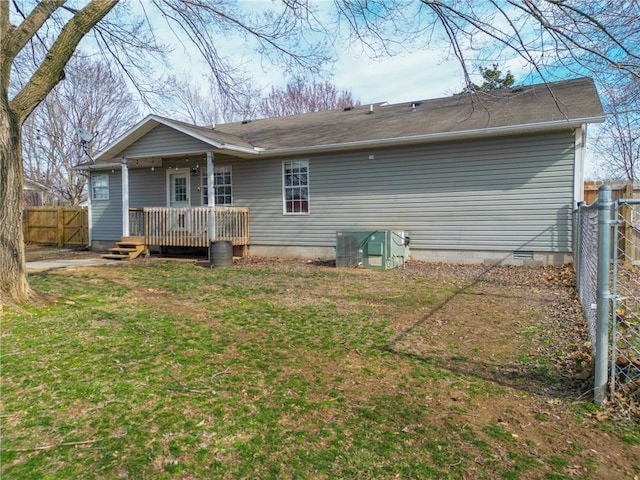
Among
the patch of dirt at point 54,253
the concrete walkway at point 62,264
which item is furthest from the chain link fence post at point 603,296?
the patch of dirt at point 54,253

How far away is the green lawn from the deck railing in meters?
6.55

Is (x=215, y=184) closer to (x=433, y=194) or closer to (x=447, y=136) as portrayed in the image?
(x=433, y=194)

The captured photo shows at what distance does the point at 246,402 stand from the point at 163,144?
36.4 ft

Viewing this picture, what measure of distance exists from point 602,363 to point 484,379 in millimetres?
899

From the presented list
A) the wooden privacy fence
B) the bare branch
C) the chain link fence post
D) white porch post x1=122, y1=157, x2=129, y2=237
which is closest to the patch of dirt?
the wooden privacy fence

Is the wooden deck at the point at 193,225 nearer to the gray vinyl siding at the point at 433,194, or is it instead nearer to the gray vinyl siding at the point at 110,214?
the gray vinyl siding at the point at 433,194

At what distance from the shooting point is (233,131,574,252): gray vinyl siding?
31.5 ft

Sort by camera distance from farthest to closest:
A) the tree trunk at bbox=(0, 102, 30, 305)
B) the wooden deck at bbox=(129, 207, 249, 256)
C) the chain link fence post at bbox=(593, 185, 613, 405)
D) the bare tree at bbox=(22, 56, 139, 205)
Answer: the bare tree at bbox=(22, 56, 139, 205) → the wooden deck at bbox=(129, 207, 249, 256) → the tree trunk at bbox=(0, 102, 30, 305) → the chain link fence post at bbox=(593, 185, 613, 405)

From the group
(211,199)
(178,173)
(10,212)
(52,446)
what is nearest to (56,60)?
(10,212)

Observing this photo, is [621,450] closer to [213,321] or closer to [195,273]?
[213,321]

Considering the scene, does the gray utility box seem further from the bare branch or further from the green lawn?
the bare branch

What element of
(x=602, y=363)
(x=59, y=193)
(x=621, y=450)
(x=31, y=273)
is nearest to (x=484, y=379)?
(x=602, y=363)

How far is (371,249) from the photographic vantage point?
10289 millimetres

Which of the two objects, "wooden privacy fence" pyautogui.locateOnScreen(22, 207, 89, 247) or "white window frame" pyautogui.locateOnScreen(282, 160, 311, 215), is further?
"wooden privacy fence" pyautogui.locateOnScreen(22, 207, 89, 247)
